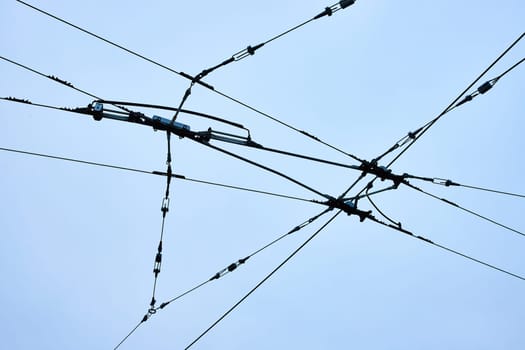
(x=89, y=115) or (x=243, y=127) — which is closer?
(x=89, y=115)

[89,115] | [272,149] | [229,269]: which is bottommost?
[229,269]

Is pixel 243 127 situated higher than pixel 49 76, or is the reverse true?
pixel 49 76

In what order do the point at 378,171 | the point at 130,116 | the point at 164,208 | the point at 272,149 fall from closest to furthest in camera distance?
the point at 130,116 < the point at 272,149 < the point at 378,171 < the point at 164,208

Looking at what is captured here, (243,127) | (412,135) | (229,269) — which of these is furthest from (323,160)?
(229,269)

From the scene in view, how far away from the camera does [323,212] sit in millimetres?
10531

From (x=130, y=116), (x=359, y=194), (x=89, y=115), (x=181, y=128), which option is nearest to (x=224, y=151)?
(x=181, y=128)

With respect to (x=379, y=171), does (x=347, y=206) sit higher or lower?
lower

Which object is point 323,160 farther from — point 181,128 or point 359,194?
point 181,128

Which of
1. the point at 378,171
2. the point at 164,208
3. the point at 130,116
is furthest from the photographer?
the point at 164,208

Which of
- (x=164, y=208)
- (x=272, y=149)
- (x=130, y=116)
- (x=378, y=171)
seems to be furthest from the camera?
(x=164, y=208)

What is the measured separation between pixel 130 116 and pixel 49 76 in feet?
5.79

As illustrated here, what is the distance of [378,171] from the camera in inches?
405

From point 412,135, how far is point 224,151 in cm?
422

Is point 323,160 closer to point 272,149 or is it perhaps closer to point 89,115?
point 272,149
